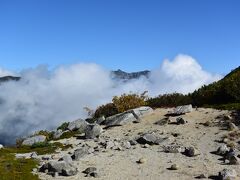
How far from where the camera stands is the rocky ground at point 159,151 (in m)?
29.1

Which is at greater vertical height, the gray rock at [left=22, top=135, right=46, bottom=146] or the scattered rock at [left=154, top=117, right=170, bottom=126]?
the scattered rock at [left=154, top=117, right=170, bottom=126]

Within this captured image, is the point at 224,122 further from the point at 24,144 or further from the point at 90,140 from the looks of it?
the point at 24,144

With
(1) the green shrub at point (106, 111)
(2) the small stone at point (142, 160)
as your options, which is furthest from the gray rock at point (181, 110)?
(2) the small stone at point (142, 160)

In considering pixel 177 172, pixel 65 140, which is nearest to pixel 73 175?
pixel 177 172

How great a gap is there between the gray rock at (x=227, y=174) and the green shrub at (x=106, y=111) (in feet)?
81.7

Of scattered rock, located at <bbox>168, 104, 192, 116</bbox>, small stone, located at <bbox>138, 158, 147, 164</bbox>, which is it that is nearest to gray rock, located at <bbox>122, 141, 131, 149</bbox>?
small stone, located at <bbox>138, 158, 147, 164</bbox>

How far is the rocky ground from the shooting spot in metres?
29.1

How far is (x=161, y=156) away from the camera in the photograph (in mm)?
32688

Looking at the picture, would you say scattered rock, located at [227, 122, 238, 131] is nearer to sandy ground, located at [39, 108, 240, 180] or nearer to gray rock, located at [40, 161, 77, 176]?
sandy ground, located at [39, 108, 240, 180]

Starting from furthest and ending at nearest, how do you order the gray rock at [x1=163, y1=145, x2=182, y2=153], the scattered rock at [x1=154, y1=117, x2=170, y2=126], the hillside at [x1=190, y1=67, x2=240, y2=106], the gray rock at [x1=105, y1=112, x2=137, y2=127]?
1. the hillside at [x1=190, y1=67, x2=240, y2=106]
2. the gray rock at [x1=105, y1=112, x2=137, y2=127]
3. the scattered rock at [x1=154, y1=117, x2=170, y2=126]
4. the gray rock at [x1=163, y1=145, x2=182, y2=153]

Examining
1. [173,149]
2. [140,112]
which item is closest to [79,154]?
[173,149]

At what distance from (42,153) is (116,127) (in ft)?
29.2

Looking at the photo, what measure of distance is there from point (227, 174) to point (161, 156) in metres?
6.64

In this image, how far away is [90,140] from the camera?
40250 mm
